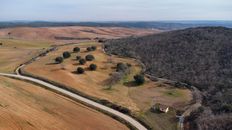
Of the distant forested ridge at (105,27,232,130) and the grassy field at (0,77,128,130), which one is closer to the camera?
the grassy field at (0,77,128,130)

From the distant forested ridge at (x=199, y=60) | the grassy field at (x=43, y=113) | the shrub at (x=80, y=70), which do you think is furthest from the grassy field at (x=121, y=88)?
the grassy field at (x=43, y=113)

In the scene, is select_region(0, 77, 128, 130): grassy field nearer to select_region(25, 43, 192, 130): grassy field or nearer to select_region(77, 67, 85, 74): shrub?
select_region(25, 43, 192, 130): grassy field

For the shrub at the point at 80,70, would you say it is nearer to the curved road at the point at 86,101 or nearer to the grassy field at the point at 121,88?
the grassy field at the point at 121,88

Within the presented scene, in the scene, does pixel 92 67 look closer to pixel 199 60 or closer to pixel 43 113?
pixel 199 60

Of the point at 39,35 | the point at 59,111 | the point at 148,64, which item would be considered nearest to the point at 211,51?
the point at 148,64

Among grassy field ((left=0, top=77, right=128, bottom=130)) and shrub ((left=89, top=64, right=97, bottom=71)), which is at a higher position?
grassy field ((left=0, top=77, right=128, bottom=130))

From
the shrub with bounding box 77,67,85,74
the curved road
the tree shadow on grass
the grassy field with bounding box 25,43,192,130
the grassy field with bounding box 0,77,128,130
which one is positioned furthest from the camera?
the shrub with bounding box 77,67,85,74

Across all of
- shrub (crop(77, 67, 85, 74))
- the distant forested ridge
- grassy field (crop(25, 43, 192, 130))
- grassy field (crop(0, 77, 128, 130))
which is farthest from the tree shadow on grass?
grassy field (crop(0, 77, 128, 130))
